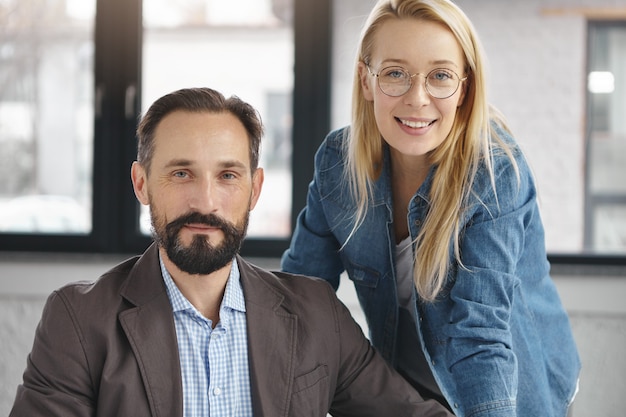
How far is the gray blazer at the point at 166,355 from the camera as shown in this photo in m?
1.48

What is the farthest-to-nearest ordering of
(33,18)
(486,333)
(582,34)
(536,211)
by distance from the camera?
(33,18) → (582,34) → (536,211) → (486,333)

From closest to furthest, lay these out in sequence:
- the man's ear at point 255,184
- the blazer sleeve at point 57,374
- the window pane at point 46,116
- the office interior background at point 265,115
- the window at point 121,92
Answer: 1. the blazer sleeve at point 57,374
2. the man's ear at point 255,184
3. the office interior background at point 265,115
4. the window at point 121,92
5. the window pane at point 46,116

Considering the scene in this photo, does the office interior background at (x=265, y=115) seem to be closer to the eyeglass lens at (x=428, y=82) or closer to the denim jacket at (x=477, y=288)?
the denim jacket at (x=477, y=288)

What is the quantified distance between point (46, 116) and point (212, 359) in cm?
225

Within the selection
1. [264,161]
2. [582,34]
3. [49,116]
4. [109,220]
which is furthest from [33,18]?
[582,34]

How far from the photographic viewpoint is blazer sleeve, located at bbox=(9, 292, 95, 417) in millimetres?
1438

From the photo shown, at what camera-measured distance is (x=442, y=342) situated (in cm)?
166

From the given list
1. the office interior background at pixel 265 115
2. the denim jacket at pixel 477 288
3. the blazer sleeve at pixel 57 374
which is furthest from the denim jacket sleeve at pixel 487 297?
the office interior background at pixel 265 115

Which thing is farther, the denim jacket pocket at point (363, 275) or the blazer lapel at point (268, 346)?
the denim jacket pocket at point (363, 275)

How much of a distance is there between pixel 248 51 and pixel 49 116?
88 centimetres

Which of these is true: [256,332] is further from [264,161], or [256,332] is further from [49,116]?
[49,116]

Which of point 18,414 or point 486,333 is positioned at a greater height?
point 486,333

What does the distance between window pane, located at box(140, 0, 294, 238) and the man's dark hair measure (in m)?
1.70

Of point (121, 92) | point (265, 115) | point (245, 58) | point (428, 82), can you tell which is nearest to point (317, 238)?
point (428, 82)
